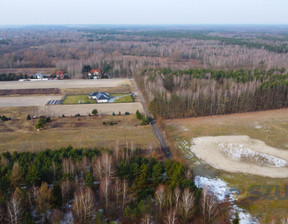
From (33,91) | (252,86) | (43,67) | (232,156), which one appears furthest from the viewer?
(43,67)

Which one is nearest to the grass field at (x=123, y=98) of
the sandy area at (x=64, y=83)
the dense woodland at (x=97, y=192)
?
the sandy area at (x=64, y=83)

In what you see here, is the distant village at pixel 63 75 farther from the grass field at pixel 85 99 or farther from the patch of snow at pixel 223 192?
the patch of snow at pixel 223 192

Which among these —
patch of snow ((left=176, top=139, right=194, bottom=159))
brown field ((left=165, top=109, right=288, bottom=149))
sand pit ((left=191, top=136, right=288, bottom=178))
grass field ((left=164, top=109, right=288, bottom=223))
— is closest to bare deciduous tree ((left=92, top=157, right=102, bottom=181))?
grass field ((left=164, top=109, right=288, bottom=223))

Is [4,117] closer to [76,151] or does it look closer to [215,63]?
[76,151]

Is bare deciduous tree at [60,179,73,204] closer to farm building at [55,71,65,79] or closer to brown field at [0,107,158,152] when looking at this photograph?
brown field at [0,107,158,152]

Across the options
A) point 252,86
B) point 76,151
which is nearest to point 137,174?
point 76,151

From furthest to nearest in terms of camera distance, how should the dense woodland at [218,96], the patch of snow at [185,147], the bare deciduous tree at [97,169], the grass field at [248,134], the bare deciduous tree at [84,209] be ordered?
the dense woodland at [218,96], the patch of snow at [185,147], the bare deciduous tree at [97,169], the grass field at [248,134], the bare deciduous tree at [84,209]

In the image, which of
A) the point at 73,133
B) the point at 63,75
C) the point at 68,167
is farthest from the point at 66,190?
the point at 63,75
